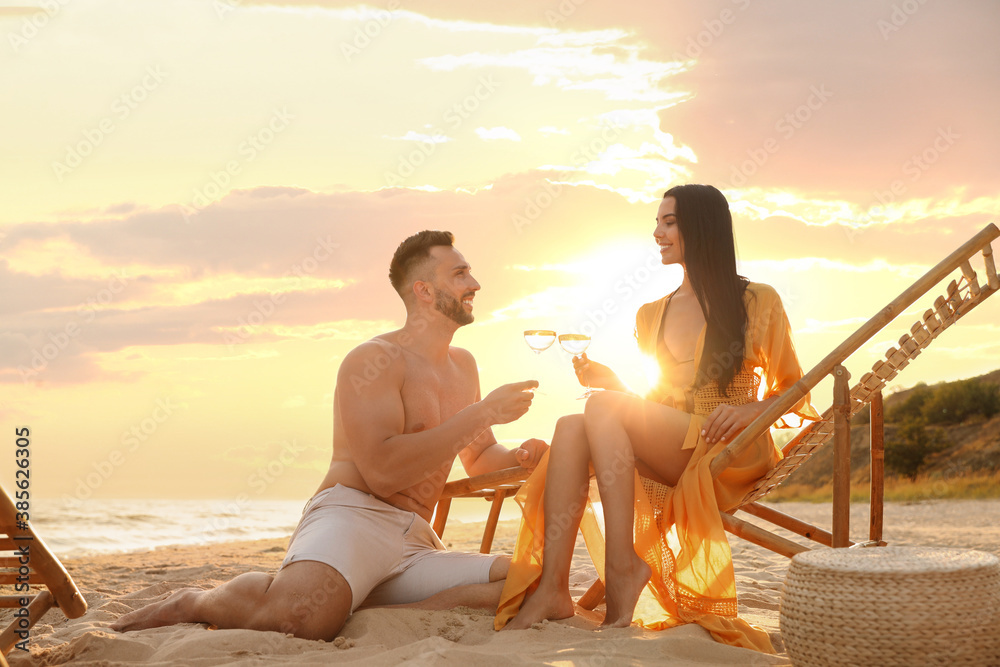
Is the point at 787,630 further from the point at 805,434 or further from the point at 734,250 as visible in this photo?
the point at 734,250

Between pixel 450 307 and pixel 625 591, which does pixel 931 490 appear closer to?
pixel 450 307

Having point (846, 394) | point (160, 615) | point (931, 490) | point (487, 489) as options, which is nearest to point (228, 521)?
point (931, 490)

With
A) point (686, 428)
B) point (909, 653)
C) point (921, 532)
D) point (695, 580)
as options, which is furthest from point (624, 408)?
point (921, 532)

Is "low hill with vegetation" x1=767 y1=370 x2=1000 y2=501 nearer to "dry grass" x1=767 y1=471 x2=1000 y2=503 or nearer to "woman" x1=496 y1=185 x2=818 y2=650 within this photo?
"dry grass" x1=767 y1=471 x2=1000 y2=503

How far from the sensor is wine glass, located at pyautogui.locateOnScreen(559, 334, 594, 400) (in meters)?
3.93

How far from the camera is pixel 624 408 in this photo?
3305 mm

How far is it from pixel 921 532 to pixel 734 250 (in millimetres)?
7391

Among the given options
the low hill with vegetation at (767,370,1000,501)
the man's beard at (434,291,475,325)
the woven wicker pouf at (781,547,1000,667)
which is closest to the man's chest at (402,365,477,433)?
the man's beard at (434,291,475,325)

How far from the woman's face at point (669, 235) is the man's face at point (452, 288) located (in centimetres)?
92

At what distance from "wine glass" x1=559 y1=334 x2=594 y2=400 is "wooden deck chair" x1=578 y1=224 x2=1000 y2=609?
769mm

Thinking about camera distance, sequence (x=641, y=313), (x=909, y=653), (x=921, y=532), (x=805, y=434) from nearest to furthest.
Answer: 1. (x=909, y=653)
2. (x=805, y=434)
3. (x=641, y=313)
4. (x=921, y=532)

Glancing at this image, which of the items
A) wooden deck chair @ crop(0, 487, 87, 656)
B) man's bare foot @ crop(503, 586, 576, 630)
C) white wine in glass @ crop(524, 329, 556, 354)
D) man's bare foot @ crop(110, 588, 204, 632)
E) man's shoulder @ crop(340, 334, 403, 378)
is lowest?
man's bare foot @ crop(110, 588, 204, 632)

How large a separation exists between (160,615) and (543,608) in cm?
168

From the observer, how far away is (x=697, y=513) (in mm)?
3270
